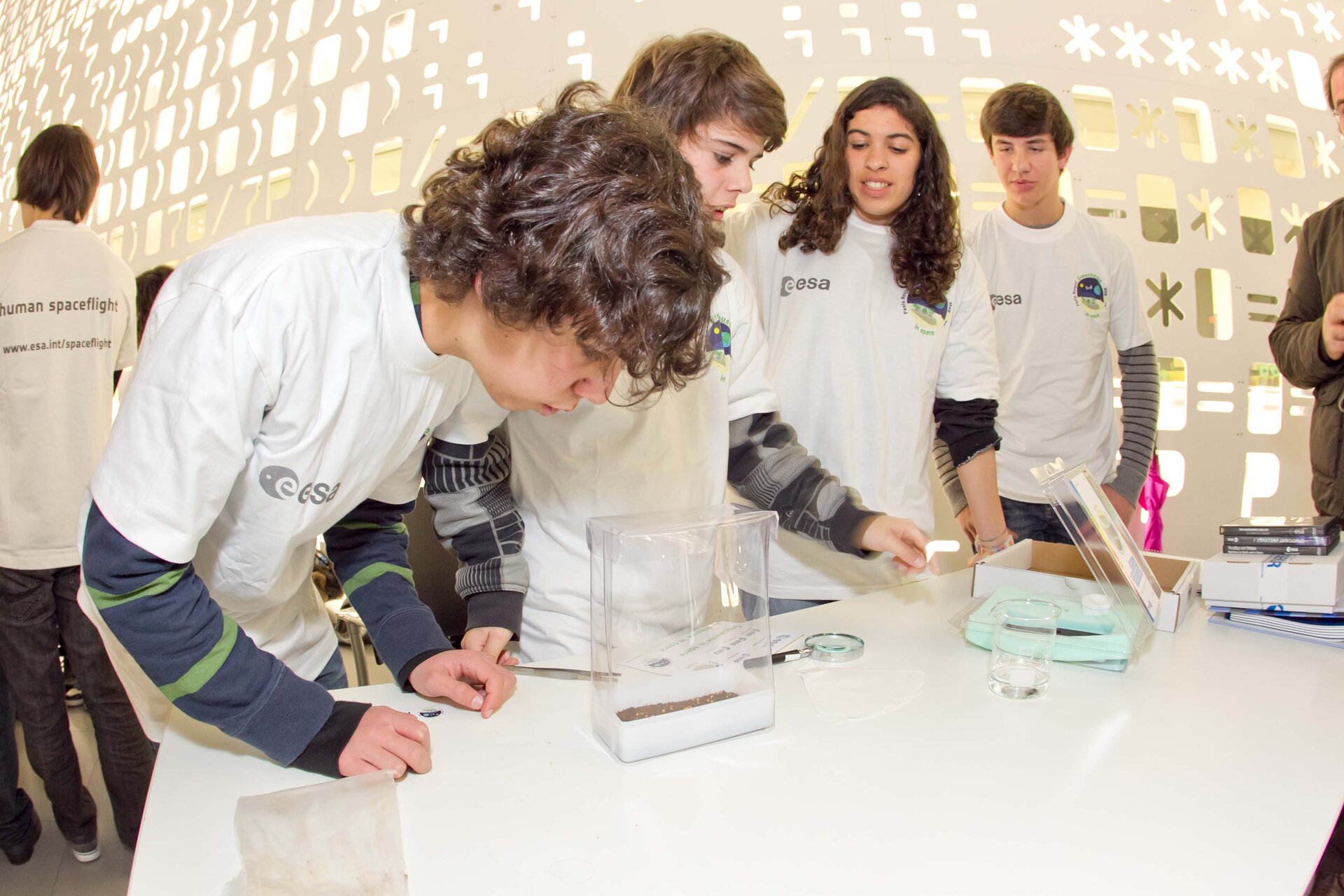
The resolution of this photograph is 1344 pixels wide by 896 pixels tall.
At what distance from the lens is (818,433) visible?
4.72 feet

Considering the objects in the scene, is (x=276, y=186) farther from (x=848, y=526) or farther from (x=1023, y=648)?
(x=1023, y=648)

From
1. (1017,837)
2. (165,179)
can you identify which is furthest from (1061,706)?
(165,179)

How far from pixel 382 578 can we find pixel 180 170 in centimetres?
247

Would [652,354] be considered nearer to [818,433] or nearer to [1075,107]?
[818,433]

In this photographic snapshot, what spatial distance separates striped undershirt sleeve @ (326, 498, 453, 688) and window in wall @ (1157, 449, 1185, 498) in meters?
2.27

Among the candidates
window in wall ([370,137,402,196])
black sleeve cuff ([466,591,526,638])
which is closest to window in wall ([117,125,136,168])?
window in wall ([370,137,402,196])

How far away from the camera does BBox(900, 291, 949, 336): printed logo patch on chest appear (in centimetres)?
143

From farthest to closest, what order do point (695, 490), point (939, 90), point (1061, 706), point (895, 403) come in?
point (939, 90), point (895, 403), point (695, 490), point (1061, 706)

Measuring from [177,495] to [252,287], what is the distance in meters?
0.16

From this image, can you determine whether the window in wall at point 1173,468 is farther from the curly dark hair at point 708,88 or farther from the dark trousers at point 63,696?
the dark trousers at point 63,696

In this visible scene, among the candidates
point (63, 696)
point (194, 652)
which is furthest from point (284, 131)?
point (194, 652)

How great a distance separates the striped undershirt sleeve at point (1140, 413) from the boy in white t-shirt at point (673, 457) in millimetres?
1132

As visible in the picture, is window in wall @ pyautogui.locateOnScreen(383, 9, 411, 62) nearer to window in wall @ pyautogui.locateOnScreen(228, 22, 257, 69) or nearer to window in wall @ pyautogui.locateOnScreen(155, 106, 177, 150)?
window in wall @ pyautogui.locateOnScreen(228, 22, 257, 69)

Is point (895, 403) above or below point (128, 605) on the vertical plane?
above
